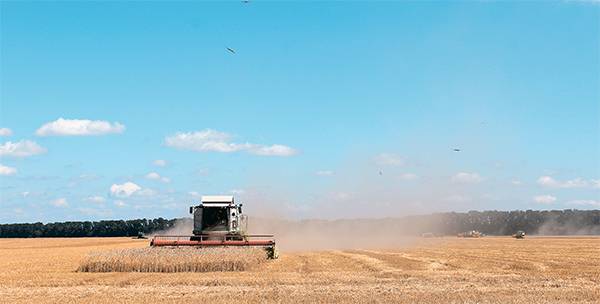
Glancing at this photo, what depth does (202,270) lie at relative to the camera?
2875cm

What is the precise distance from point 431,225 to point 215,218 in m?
82.3

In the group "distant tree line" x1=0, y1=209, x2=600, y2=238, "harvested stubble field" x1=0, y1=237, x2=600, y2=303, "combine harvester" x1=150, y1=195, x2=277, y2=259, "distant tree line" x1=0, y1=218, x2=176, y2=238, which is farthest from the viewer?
"distant tree line" x1=0, y1=218, x2=176, y2=238

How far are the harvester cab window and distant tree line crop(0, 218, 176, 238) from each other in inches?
5086

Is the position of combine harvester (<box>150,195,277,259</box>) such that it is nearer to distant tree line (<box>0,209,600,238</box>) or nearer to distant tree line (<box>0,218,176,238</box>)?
distant tree line (<box>0,209,600,238</box>)

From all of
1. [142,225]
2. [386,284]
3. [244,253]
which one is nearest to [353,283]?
[386,284]

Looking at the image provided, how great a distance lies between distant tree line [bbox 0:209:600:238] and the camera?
9419 cm

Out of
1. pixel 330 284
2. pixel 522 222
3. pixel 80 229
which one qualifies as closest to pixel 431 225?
pixel 522 222

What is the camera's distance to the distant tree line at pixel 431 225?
9419 cm

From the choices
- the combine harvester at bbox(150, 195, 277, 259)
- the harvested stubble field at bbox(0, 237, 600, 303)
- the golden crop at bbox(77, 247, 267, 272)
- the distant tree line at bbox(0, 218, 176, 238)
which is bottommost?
the harvested stubble field at bbox(0, 237, 600, 303)

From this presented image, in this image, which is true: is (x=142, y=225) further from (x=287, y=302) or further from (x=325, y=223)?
(x=287, y=302)

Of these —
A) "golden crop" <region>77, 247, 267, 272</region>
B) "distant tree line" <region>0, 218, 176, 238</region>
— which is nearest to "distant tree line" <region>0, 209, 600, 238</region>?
"distant tree line" <region>0, 218, 176, 238</region>

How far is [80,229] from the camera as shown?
17125 cm

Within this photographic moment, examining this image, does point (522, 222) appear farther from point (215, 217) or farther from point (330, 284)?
point (330, 284)

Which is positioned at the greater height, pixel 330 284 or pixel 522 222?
pixel 522 222
